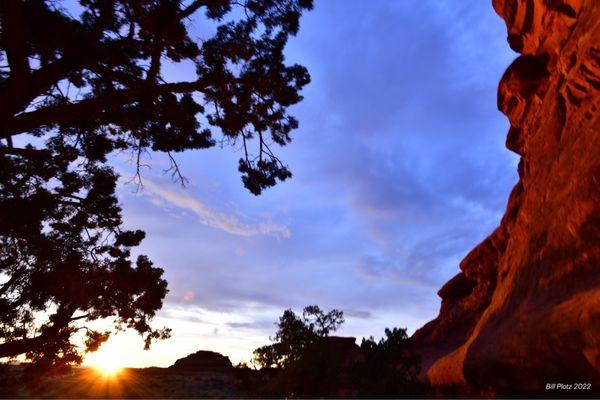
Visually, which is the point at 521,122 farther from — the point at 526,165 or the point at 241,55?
the point at 241,55

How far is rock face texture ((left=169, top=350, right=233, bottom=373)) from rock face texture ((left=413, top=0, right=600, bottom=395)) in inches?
2162

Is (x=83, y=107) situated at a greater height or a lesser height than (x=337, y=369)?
greater

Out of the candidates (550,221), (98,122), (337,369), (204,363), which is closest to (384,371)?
(337,369)

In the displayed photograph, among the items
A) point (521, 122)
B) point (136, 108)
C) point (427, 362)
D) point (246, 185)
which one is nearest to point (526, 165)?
point (521, 122)

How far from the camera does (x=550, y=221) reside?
9297 mm

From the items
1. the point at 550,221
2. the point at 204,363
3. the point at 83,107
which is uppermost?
the point at 83,107

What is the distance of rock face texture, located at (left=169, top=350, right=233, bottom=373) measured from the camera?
59812mm

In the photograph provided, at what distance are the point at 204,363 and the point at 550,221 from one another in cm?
6453

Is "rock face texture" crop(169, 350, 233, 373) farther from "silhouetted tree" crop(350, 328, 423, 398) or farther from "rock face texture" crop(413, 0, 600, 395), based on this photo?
"rock face texture" crop(413, 0, 600, 395)

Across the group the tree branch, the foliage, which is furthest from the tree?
the tree branch

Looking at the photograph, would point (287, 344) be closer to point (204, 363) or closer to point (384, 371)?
point (384, 371)

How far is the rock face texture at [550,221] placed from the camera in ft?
20.2

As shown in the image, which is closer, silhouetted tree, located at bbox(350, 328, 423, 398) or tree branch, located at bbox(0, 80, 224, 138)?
tree branch, located at bbox(0, 80, 224, 138)

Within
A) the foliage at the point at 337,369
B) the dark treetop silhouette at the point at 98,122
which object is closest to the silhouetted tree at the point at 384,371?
the foliage at the point at 337,369
